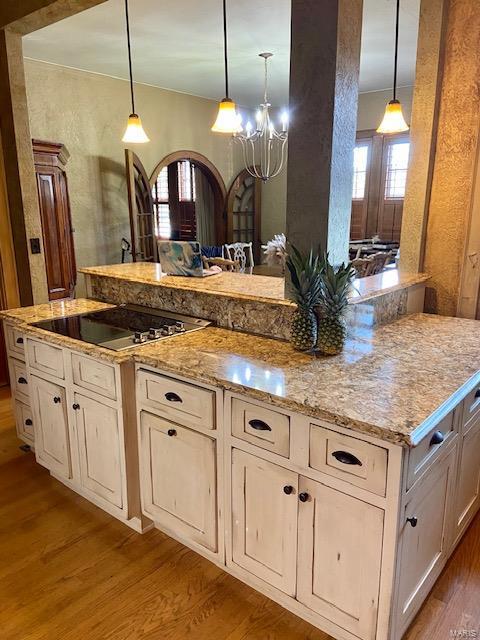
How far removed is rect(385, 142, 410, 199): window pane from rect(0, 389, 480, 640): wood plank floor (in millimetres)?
4734

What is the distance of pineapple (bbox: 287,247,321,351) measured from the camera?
68.8 inches

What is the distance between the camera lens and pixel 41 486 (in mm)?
2436

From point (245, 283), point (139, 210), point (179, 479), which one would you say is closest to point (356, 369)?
point (179, 479)

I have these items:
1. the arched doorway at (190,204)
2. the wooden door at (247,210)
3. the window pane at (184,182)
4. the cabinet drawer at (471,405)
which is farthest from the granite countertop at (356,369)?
the window pane at (184,182)

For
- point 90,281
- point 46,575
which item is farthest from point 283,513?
point 90,281

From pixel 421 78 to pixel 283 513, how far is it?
2225mm

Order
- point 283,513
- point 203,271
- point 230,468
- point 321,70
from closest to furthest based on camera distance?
point 283,513
point 230,468
point 321,70
point 203,271

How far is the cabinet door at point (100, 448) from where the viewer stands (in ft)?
6.45

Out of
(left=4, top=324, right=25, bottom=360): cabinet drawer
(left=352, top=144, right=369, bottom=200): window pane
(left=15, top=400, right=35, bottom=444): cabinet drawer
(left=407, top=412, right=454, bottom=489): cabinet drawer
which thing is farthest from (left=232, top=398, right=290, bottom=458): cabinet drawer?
(left=352, top=144, right=369, bottom=200): window pane

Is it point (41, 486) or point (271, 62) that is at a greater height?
point (271, 62)

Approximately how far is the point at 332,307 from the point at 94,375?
104cm

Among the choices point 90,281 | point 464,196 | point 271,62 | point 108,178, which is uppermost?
point 271,62

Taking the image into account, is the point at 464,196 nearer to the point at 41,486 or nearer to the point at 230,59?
the point at 41,486

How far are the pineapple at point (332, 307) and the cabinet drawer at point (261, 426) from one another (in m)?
0.44
